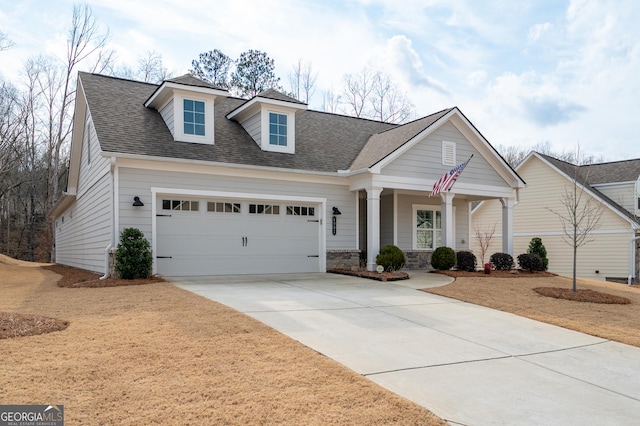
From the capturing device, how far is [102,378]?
4363 millimetres

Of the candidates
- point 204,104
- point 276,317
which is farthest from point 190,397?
point 204,104

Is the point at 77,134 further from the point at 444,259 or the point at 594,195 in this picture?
the point at 594,195

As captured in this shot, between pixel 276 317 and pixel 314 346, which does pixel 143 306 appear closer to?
pixel 276 317

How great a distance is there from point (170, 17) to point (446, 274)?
10078mm

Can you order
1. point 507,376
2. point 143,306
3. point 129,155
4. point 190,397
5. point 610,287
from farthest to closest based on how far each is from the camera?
point 610,287 → point 129,155 → point 143,306 → point 507,376 → point 190,397

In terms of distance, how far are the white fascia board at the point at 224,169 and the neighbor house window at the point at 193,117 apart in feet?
4.75

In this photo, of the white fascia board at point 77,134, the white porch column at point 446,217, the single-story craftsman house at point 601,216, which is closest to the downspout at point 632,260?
the single-story craftsman house at point 601,216

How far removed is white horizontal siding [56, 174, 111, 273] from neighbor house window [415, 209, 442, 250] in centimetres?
994

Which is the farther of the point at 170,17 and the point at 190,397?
the point at 170,17

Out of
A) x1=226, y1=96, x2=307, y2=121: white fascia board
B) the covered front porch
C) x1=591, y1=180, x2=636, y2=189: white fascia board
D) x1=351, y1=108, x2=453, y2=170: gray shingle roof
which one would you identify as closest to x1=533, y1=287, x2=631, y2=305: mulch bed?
the covered front porch

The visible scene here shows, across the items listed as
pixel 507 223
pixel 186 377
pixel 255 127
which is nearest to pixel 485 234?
pixel 507 223

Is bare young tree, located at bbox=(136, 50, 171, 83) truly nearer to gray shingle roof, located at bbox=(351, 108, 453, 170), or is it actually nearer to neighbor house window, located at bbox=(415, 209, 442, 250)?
gray shingle roof, located at bbox=(351, 108, 453, 170)

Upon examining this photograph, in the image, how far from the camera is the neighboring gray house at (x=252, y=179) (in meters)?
12.1

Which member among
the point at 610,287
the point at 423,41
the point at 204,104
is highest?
the point at 423,41
